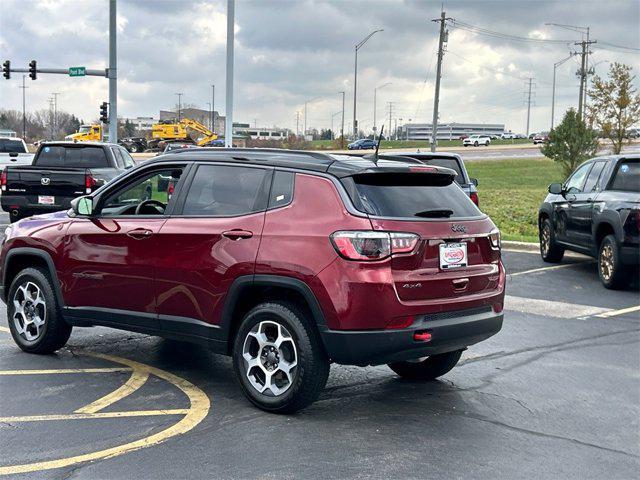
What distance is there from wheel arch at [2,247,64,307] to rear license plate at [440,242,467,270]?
329 cm

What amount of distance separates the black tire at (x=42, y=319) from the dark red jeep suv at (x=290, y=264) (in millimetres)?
211

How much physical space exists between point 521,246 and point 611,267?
4370 mm

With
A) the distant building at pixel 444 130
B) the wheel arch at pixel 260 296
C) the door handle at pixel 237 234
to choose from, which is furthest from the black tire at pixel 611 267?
the distant building at pixel 444 130

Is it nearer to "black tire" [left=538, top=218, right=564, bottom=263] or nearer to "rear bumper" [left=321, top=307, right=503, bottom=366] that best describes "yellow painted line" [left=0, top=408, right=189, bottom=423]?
"rear bumper" [left=321, top=307, right=503, bottom=366]

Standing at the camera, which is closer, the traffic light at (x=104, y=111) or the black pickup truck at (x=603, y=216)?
the black pickup truck at (x=603, y=216)

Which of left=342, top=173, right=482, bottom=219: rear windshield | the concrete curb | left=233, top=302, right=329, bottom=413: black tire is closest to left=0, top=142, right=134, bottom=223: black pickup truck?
the concrete curb

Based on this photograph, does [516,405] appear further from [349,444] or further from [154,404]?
[154,404]

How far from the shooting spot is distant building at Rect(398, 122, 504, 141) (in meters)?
133

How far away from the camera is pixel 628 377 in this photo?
675cm

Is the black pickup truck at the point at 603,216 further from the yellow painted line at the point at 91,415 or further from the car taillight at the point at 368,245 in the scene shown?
the yellow painted line at the point at 91,415

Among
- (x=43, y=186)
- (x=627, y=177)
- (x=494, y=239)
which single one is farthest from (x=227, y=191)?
(x=43, y=186)

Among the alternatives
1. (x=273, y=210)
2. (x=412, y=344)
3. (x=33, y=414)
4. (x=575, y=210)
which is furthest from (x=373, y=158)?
(x=575, y=210)

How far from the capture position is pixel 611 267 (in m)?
11.1

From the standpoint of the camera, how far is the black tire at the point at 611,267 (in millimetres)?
10891
